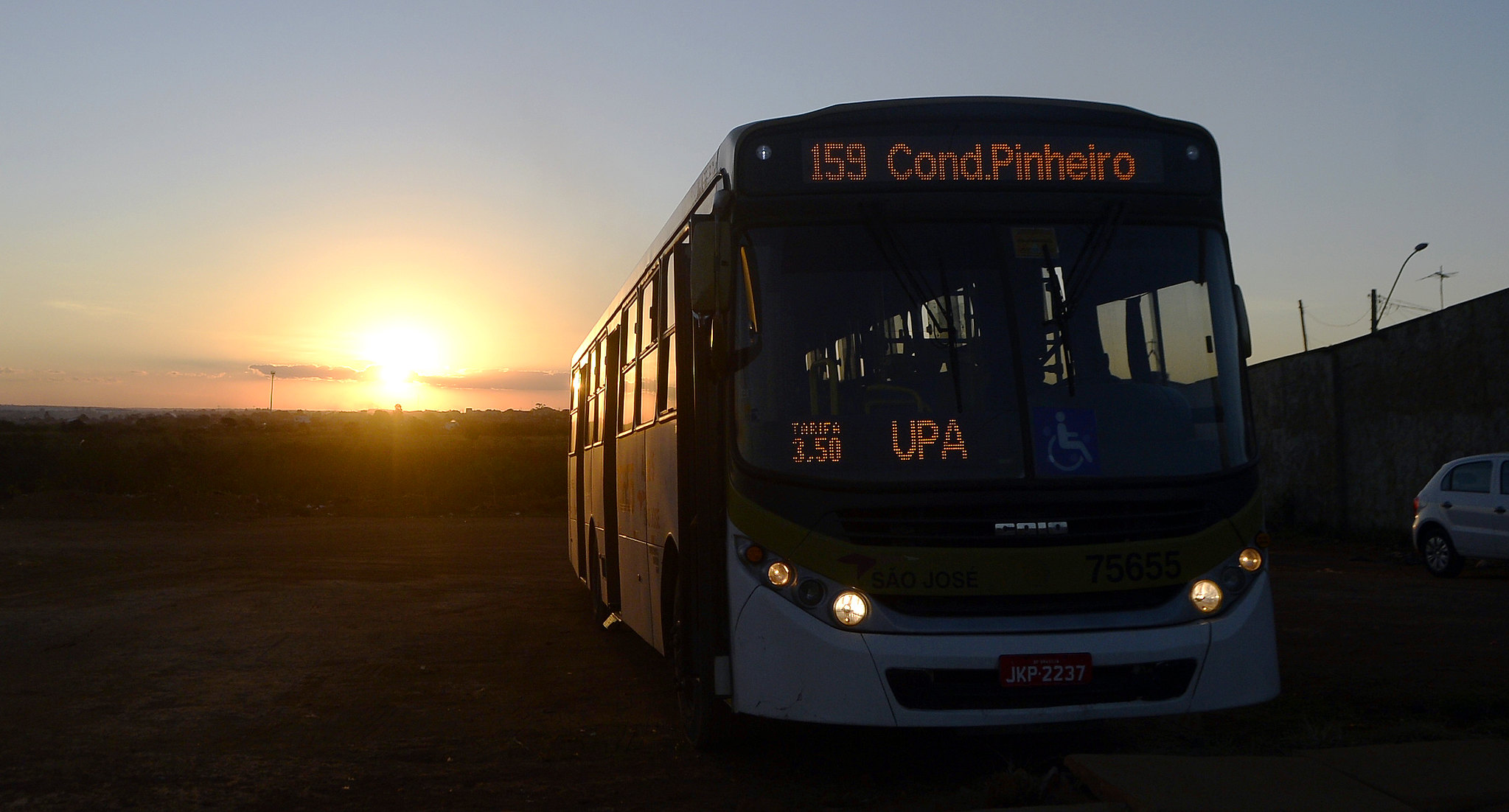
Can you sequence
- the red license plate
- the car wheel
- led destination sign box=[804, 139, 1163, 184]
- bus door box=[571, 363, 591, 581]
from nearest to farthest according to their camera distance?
the red license plate → led destination sign box=[804, 139, 1163, 184] → bus door box=[571, 363, 591, 581] → the car wheel

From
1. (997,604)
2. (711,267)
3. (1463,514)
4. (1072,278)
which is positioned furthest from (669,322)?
(1463,514)

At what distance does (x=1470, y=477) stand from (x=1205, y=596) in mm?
12882

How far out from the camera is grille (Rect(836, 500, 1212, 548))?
17.9ft

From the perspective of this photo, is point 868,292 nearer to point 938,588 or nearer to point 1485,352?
point 938,588

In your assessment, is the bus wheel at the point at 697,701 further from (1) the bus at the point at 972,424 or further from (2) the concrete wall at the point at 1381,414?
(2) the concrete wall at the point at 1381,414

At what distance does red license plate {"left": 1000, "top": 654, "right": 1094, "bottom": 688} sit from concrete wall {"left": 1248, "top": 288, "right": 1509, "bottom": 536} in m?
15.0

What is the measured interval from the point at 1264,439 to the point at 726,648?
24.6m

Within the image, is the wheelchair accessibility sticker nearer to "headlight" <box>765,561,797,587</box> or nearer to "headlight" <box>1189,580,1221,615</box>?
"headlight" <box>1189,580,1221,615</box>

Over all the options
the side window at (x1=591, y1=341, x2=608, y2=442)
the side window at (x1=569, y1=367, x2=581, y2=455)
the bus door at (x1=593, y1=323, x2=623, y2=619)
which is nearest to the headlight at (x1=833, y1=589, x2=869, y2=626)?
the bus door at (x1=593, y1=323, x2=623, y2=619)

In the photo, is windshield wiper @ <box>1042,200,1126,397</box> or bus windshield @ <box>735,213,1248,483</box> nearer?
bus windshield @ <box>735,213,1248,483</box>

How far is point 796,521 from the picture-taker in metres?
5.54

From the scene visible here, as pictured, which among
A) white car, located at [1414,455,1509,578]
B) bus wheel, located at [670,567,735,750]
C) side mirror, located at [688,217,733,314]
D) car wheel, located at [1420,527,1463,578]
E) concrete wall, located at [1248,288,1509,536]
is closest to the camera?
side mirror, located at [688,217,733,314]

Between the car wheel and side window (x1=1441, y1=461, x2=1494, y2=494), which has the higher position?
side window (x1=1441, y1=461, x2=1494, y2=494)

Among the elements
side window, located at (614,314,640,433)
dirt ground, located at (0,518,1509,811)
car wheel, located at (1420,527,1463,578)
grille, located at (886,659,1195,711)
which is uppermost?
side window, located at (614,314,640,433)
